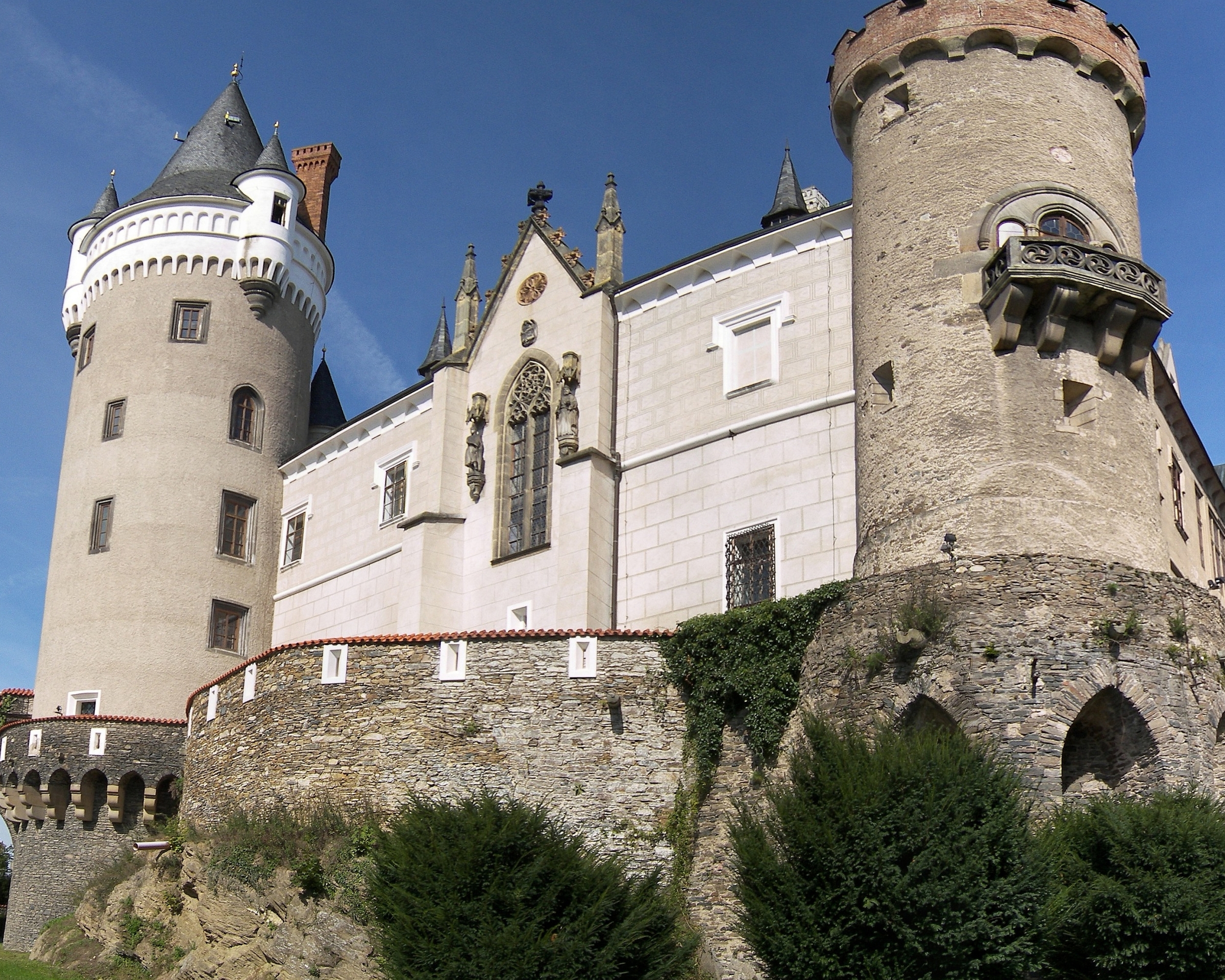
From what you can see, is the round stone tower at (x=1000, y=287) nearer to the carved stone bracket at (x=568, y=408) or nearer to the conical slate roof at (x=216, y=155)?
the carved stone bracket at (x=568, y=408)

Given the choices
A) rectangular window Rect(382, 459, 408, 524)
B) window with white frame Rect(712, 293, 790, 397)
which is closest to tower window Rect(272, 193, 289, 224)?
rectangular window Rect(382, 459, 408, 524)

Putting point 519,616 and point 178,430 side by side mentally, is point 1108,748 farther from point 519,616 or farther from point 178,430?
point 178,430

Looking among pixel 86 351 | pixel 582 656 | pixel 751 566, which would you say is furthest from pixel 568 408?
pixel 86 351

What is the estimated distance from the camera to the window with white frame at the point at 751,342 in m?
30.1

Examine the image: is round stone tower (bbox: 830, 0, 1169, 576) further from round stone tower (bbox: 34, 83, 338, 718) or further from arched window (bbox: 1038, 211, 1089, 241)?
round stone tower (bbox: 34, 83, 338, 718)

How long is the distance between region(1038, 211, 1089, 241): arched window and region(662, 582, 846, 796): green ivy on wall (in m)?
7.69

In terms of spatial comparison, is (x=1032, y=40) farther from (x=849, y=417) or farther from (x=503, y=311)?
(x=503, y=311)

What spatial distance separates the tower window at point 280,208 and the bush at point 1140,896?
103 ft

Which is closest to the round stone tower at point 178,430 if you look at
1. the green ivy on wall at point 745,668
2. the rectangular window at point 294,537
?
the rectangular window at point 294,537

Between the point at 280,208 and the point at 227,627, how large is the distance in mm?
12811

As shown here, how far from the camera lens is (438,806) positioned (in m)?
21.4

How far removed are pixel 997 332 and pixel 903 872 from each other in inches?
413

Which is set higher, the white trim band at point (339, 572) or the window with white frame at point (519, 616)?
the white trim band at point (339, 572)

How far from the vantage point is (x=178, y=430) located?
133 feet
